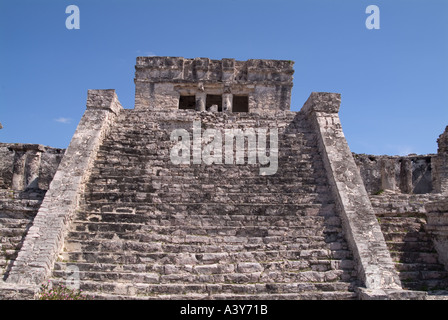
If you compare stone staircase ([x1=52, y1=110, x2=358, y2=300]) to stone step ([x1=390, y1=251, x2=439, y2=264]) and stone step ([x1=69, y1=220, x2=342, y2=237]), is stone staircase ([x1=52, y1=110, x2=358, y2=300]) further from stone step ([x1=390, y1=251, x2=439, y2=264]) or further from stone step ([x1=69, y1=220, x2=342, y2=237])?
stone step ([x1=390, y1=251, x2=439, y2=264])

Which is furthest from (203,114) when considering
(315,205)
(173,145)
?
(315,205)

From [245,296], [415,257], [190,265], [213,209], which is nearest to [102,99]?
[213,209]

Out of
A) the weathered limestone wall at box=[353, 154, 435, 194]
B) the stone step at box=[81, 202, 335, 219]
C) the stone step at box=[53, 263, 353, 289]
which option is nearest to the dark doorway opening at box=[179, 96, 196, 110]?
the weathered limestone wall at box=[353, 154, 435, 194]

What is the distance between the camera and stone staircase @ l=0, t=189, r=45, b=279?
6984mm

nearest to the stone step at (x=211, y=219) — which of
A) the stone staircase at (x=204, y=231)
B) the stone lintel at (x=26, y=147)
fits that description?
the stone staircase at (x=204, y=231)

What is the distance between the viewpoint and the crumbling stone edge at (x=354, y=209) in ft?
20.6

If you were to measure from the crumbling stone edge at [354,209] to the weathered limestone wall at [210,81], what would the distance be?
6.32 metres

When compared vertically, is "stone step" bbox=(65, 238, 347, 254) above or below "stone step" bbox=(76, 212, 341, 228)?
below

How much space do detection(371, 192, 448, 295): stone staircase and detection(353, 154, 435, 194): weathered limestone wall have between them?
22.1 ft

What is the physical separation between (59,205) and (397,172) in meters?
15.2

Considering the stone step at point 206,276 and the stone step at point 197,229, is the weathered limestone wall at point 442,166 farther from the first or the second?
the stone step at point 206,276

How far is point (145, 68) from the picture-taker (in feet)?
55.8
